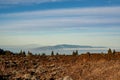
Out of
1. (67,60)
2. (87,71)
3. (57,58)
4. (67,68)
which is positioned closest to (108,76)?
(87,71)

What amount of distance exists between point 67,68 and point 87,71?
249cm

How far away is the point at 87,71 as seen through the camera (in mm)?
38500

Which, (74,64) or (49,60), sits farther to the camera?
(49,60)

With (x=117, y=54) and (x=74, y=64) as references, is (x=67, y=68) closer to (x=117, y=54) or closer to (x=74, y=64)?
(x=74, y=64)

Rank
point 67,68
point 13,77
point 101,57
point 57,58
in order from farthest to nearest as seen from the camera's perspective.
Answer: point 57,58 < point 101,57 < point 67,68 < point 13,77

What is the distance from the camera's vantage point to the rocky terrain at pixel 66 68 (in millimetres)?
37281

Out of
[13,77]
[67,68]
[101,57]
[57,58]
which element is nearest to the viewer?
[13,77]

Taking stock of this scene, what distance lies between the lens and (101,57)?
42.7 m

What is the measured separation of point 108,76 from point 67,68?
5040mm

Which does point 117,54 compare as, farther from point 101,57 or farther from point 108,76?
point 108,76

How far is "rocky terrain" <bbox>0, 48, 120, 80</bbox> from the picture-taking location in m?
37.3

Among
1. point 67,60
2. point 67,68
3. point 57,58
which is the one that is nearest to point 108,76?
point 67,68

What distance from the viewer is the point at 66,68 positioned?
39781mm

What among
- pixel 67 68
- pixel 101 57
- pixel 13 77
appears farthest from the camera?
pixel 101 57
